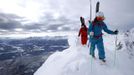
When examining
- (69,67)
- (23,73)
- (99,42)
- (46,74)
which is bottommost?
(23,73)

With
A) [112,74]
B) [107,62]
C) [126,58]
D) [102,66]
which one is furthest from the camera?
[126,58]

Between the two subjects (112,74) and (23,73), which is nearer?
(112,74)

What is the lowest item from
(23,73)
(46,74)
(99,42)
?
(23,73)

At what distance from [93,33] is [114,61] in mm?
2079

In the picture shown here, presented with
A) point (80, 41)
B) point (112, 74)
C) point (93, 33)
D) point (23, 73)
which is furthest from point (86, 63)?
point (23, 73)

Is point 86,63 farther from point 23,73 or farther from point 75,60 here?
point 23,73

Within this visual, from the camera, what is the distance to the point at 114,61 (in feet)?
30.4

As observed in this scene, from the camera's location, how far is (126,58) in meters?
10.4

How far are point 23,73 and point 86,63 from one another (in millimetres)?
164695

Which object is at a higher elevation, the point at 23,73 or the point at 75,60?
the point at 75,60

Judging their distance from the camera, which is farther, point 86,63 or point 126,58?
point 126,58

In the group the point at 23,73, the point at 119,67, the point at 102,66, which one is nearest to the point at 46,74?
the point at 102,66

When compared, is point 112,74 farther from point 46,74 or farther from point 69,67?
point 46,74

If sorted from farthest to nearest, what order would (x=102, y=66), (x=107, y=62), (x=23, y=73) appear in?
(x=23, y=73) < (x=107, y=62) < (x=102, y=66)
